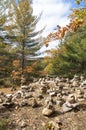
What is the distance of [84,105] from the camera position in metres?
7.77

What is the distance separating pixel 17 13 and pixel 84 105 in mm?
Result: 16706

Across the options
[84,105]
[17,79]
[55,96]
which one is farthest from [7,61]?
[84,105]

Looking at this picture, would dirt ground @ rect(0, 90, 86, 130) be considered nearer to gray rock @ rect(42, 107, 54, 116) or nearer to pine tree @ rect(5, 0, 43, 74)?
gray rock @ rect(42, 107, 54, 116)

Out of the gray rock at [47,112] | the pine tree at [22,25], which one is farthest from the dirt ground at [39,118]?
the pine tree at [22,25]

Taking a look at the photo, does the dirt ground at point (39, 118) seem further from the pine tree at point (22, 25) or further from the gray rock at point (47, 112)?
the pine tree at point (22, 25)

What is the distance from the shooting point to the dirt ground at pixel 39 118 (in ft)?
22.3

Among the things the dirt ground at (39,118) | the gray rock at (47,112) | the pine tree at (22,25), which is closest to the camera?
the dirt ground at (39,118)

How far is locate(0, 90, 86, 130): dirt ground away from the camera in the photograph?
6801 mm

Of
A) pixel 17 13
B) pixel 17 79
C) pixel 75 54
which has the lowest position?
pixel 17 79

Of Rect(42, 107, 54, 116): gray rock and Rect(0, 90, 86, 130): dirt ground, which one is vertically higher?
Rect(42, 107, 54, 116): gray rock

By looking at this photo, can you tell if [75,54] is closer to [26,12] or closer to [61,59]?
[61,59]

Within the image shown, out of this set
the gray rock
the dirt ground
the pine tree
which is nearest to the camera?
the dirt ground

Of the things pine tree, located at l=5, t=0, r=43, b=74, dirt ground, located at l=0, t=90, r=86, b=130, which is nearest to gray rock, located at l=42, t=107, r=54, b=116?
dirt ground, located at l=0, t=90, r=86, b=130

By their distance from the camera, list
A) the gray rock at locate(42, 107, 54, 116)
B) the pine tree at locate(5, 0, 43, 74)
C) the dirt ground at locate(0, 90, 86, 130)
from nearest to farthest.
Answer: the dirt ground at locate(0, 90, 86, 130), the gray rock at locate(42, 107, 54, 116), the pine tree at locate(5, 0, 43, 74)
